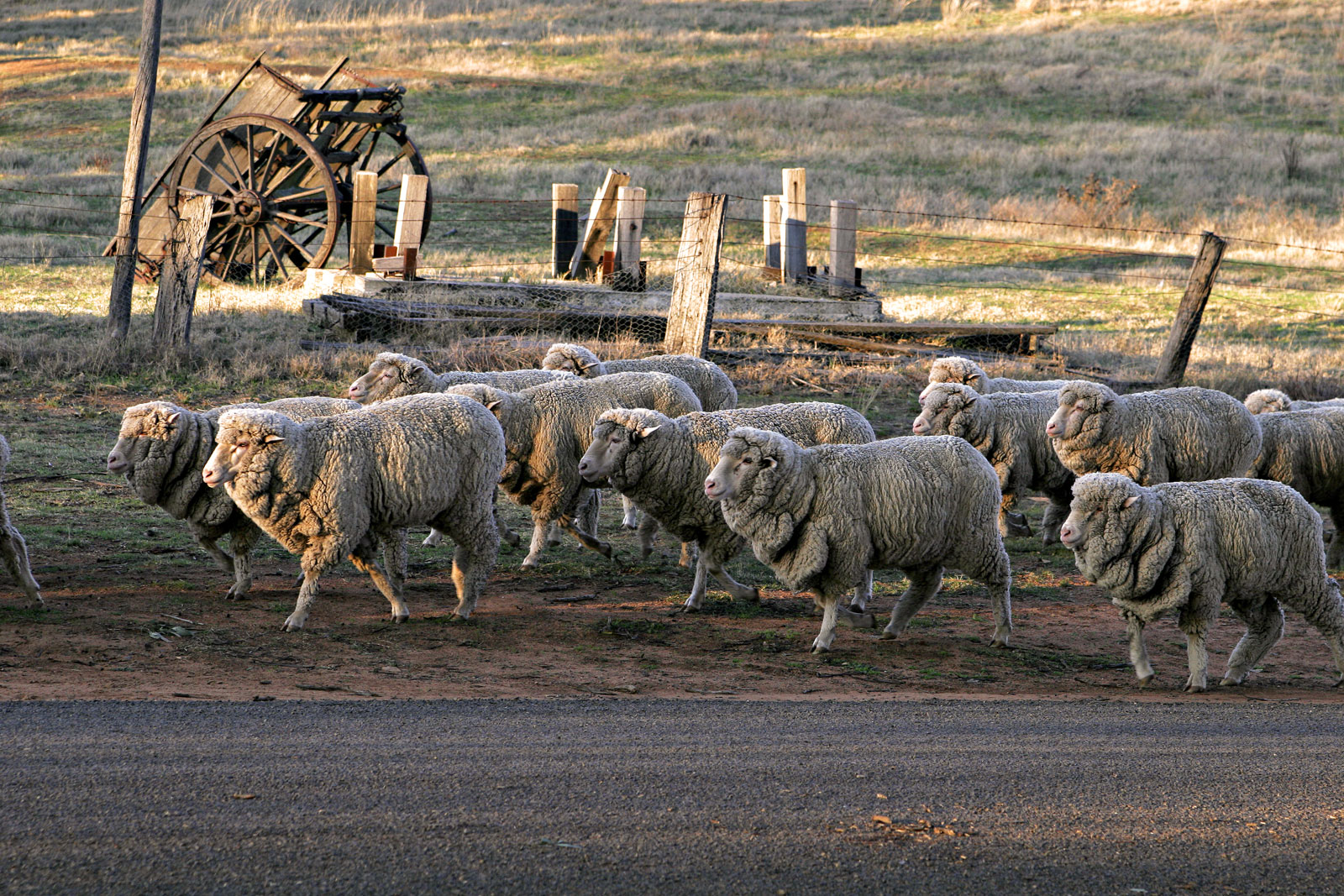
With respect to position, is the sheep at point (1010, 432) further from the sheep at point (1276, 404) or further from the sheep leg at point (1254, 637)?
the sheep leg at point (1254, 637)

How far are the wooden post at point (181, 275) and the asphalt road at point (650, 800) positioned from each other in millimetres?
9545

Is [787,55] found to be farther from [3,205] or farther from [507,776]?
[507,776]

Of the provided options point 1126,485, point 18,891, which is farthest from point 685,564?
point 18,891

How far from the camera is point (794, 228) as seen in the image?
1897 centimetres

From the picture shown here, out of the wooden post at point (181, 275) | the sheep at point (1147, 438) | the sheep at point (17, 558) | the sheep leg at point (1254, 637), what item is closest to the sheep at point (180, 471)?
the sheep at point (17, 558)

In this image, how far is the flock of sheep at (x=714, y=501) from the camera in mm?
7535

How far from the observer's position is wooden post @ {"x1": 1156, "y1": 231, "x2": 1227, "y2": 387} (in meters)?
14.6

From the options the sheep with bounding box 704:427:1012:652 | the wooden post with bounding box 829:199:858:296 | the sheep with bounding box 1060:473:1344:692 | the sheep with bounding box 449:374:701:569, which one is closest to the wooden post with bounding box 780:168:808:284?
the wooden post with bounding box 829:199:858:296

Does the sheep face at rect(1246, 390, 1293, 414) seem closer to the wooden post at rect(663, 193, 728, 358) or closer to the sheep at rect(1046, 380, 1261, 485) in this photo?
the sheep at rect(1046, 380, 1261, 485)

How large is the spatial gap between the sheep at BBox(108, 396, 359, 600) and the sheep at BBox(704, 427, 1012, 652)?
305 cm

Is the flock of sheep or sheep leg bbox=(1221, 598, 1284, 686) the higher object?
the flock of sheep

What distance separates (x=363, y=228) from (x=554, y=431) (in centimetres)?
972

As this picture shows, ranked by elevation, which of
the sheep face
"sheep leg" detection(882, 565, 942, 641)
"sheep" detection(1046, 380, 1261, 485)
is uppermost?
the sheep face

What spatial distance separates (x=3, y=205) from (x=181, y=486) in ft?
70.2
